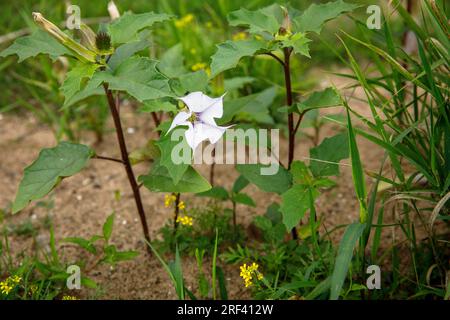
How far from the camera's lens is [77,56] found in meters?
1.40

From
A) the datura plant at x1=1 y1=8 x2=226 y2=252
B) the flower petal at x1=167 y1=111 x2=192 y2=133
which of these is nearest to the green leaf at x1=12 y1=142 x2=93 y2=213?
the datura plant at x1=1 y1=8 x2=226 y2=252

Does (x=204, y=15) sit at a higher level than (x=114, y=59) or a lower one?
higher

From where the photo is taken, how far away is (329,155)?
1573 millimetres

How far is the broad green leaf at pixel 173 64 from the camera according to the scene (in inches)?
67.4

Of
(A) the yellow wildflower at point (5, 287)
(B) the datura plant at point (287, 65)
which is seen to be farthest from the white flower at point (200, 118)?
(A) the yellow wildflower at point (5, 287)

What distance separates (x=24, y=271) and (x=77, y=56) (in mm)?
656

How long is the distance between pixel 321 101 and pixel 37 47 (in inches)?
27.5

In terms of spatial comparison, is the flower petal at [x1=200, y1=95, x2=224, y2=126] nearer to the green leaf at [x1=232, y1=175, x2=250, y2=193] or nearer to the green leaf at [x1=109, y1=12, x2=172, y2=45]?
the green leaf at [x1=109, y1=12, x2=172, y2=45]

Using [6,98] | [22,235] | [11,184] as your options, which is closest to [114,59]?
[22,235]

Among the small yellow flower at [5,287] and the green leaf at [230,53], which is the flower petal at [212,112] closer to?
the green leaf at [230,53]

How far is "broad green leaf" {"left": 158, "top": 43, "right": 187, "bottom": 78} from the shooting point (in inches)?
67.4

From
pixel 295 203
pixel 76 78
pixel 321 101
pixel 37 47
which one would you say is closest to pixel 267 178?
pixel 295 203

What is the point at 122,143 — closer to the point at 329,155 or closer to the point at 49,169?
Answer: the point at 49,169
